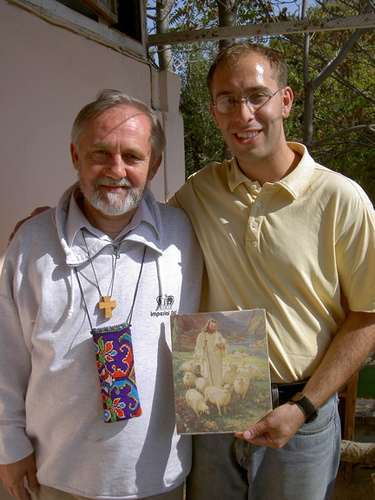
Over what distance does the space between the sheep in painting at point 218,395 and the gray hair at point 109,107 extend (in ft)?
3.14

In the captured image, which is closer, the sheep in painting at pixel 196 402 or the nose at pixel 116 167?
the sheep in painting at pixel 196 402

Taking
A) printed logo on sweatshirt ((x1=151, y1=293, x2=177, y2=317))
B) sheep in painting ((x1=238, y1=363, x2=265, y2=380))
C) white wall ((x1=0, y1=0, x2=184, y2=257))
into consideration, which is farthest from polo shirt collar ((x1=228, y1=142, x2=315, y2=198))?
white wall ((x1=0, y1=0, x2=184, y2=257))

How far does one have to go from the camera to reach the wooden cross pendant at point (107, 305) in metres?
1.81

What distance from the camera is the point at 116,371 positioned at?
176 cm

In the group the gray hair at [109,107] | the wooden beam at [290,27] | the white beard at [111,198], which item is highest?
the wooden beam at [290,27]

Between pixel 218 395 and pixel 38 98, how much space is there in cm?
202

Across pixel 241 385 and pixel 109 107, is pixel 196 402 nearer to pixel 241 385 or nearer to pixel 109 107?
pixel 241 385

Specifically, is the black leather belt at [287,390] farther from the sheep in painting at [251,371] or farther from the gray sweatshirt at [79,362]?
the gray sweatshirt at [79,362]

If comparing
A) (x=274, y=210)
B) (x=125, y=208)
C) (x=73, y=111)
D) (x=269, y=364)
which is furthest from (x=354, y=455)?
(x=73, y=111)

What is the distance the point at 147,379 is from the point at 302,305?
648 millimetres

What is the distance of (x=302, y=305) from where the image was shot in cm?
188

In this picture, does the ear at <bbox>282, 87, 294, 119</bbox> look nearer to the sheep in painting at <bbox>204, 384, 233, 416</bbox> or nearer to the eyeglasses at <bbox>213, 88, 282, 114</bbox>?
the eyeglasses at <bbox>213, 88, 282, 114</bbox>

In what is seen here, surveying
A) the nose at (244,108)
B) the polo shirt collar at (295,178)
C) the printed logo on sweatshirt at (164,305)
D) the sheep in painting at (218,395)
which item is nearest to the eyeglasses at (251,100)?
the nose at (244,108)

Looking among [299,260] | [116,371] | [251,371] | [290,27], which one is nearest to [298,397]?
[251,371]
